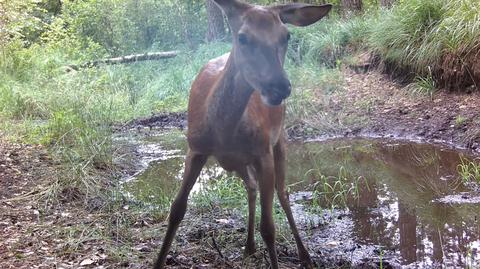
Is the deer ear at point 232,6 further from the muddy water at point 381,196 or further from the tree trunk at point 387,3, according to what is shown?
the tree trunk at point 387,3

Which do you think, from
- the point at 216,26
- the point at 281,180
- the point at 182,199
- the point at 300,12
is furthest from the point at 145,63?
the point at 300,12

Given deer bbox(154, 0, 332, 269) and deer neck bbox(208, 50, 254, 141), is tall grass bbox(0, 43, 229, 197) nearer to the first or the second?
deer bbox(154, 0, 332, 269)

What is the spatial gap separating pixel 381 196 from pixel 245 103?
8.62 feet

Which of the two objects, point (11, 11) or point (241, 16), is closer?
point (241, 16)

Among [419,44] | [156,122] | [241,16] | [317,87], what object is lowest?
[156,122]

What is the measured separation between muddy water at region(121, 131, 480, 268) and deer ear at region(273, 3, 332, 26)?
1.84 metres

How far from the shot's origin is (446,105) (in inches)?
324

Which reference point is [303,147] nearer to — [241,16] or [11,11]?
[241,16]

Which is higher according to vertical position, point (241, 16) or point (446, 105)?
point (241, 16)

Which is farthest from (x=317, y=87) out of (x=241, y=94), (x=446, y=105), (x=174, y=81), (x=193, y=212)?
(x=241, y=94)

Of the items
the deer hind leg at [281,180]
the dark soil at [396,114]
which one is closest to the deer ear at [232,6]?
the deer hind leg at [281,180]

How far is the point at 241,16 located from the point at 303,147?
484cm

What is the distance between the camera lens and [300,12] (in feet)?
12.3

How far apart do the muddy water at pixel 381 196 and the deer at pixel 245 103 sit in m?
1.15
